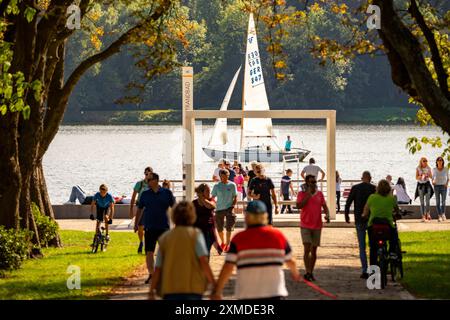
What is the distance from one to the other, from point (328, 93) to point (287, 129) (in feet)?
57.3

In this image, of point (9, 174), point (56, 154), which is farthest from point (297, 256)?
point (56, 154)

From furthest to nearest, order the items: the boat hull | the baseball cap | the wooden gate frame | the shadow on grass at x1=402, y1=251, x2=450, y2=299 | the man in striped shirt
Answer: the boat hull → the wooden gate frame → the shadow on grass at x1=402, y1=251, x2=450, y2=299 → the baseball cap → the man in striped shirt

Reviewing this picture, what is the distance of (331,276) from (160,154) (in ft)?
287

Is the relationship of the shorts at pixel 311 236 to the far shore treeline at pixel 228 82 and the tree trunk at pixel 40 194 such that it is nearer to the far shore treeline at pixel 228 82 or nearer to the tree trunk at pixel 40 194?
the tree trunk at pixel 40 194

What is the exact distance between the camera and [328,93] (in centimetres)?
12431

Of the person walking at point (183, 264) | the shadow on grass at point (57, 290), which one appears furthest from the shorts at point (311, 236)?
the person walking at point (183, 264)

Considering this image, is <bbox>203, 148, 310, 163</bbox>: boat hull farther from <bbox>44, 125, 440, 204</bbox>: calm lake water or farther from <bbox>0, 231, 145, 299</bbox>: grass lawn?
<bbox>0, 231, 145, 299</bbox>: grass lawn

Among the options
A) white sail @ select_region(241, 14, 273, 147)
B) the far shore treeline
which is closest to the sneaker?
white sail @ select_region(241, 14, 273, 147)

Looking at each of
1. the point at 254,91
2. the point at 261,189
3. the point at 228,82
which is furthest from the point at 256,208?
the point at 228,82

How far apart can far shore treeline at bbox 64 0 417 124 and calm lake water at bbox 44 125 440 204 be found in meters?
2.57

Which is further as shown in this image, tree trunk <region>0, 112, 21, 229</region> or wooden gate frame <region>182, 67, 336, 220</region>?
wooden gate frame <region>182, 67, 336, 220</region>

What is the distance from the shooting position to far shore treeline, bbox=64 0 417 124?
395 ft

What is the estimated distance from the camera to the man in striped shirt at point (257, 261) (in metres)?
11.5

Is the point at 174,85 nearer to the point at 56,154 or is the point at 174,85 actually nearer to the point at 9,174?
the point at 56,154
